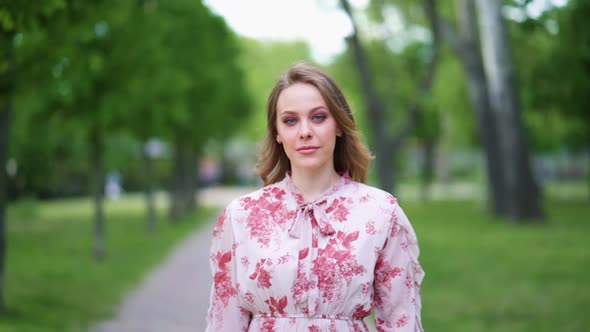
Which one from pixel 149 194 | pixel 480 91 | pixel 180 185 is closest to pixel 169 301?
pixel 149 194

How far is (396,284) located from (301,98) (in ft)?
2.27

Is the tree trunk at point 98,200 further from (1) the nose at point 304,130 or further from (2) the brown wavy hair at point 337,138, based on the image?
(1) the nose at point 304,130

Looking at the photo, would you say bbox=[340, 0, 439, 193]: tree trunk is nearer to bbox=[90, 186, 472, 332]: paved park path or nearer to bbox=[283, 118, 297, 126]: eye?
bbox=[90, 186, 472, 332]: paved park path

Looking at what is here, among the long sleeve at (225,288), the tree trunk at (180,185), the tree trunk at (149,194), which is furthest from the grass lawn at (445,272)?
the long sleeve at (225,288)

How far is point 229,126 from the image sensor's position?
1073 inches

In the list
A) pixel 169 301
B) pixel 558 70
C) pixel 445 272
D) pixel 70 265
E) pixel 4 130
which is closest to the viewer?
pixel 4 130

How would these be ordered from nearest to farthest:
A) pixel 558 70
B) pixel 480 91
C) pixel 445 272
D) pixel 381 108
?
pixel 445 272 < pixel 381 108 < pixel 480 91 < pixel 558 70

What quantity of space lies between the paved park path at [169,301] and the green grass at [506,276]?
259 centimetres

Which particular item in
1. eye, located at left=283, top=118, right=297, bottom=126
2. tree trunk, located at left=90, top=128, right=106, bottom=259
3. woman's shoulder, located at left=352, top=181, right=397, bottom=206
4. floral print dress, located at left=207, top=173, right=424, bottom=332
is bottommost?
tree trunk, located at left=90, top=128, right=106, bottom=259

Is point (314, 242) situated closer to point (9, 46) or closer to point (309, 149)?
point (309, 149)

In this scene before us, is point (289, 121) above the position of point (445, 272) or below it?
above

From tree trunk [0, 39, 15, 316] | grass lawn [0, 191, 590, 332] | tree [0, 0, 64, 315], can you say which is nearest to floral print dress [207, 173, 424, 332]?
tree [0, 0, 64, 315]

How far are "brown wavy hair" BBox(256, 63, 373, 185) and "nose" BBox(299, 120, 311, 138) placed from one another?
0.10 metres

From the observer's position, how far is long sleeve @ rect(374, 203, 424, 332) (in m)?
2.70
